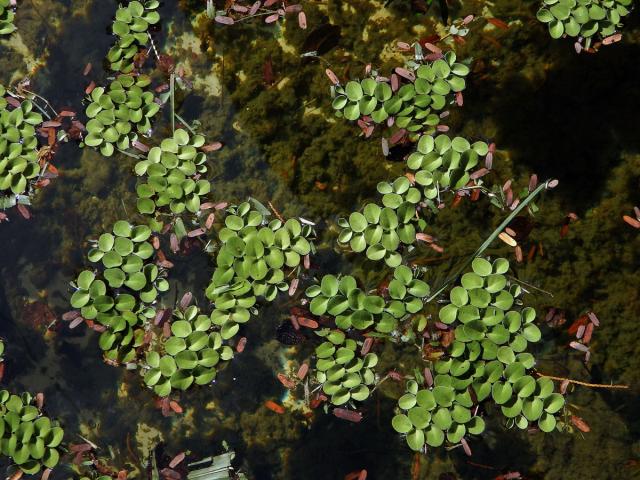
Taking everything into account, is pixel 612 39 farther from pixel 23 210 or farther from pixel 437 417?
pixel 23 210

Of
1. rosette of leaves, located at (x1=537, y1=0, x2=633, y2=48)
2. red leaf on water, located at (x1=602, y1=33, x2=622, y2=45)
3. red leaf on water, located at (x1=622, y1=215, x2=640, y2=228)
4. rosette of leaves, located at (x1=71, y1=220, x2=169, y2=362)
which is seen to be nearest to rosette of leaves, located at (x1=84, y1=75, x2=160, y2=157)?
rosette of leaves, located at (x1=71, y1=220, x2=169, y2=362)

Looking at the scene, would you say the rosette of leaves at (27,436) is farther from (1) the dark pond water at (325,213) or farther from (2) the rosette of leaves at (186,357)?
(2) the rosette of leaves at (186,357)

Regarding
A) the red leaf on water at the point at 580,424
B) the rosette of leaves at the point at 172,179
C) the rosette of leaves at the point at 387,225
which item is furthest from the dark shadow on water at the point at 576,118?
the rosette of leaves at the point at 172,179

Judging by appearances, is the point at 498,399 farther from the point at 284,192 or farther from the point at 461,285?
the point at 284,192

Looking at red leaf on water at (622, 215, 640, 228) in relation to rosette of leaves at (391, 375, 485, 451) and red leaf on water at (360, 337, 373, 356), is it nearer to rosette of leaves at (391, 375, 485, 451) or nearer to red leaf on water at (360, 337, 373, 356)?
rosette of leaves at (391, 375, 485, 451)

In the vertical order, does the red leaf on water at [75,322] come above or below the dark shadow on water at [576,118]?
below

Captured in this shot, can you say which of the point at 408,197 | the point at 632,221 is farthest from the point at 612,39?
the point at 408,197

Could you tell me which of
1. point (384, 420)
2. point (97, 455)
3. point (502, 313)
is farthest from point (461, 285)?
point (97, 455)
